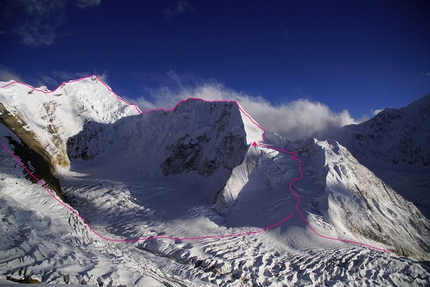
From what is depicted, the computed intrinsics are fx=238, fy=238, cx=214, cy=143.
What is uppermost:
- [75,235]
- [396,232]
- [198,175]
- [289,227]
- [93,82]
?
[93,82]

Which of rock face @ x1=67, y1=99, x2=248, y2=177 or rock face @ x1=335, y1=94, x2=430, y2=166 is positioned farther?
rock face @ x1=335, y1=94, x2=430, y2=166

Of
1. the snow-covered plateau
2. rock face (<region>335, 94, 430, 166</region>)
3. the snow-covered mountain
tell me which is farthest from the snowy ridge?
rock face (<region>335, 94, 430, 166</region>)

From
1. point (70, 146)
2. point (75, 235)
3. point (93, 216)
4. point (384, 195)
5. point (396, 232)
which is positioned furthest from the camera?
point (70, 146)

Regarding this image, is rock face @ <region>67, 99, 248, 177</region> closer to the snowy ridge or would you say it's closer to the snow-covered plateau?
the snow-covered plateau

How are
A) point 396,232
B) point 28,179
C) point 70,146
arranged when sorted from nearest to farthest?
point 28,179 < point 396,232 < point 70,146

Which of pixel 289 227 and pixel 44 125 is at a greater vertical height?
pixel 44 125

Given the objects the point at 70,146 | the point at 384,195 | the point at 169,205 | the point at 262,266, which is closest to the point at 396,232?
the point at 384,195

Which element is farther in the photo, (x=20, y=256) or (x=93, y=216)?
(x=93, y=216)

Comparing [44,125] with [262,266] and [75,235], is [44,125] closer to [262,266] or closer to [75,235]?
[75,235]
